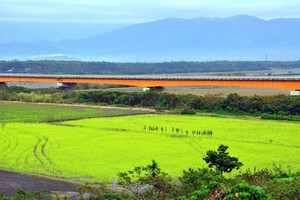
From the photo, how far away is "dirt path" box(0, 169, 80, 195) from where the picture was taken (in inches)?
880

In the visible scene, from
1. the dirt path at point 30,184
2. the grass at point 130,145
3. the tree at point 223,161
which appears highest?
the tree at point 223,161

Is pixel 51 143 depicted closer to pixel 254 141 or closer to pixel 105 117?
pixel 254 141

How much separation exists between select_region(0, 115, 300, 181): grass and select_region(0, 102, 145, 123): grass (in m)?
2.88

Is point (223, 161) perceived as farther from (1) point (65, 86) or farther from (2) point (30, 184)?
(1) point (65, 86)

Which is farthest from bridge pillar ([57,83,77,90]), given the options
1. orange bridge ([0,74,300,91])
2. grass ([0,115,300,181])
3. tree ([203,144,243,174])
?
tree ([203,144,243,174])

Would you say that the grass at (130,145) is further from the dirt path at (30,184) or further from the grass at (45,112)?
the grass at (45,112)

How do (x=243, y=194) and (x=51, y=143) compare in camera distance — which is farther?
(x=51, y=143)

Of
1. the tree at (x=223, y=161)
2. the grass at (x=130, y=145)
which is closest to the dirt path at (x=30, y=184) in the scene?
the grass at (x=130, y=145)

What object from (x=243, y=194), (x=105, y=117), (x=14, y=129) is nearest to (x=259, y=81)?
(x=105, y=117)

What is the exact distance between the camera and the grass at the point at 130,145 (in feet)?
86.3

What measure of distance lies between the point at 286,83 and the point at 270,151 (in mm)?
24358

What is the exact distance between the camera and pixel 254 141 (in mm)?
33594

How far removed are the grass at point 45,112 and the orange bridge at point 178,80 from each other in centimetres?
1031

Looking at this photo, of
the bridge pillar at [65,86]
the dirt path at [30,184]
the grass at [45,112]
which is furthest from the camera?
the bridge pillar at [65,86]
